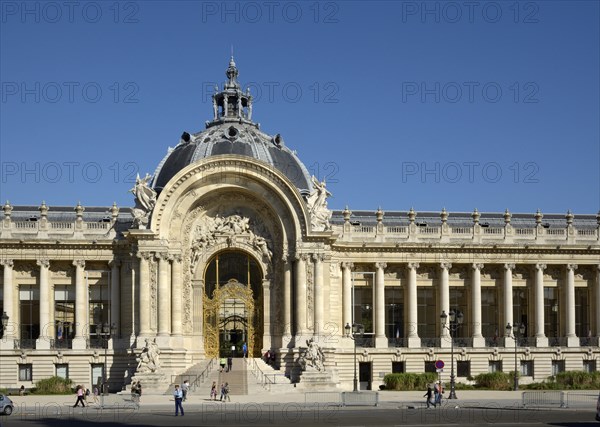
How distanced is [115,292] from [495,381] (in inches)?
1025

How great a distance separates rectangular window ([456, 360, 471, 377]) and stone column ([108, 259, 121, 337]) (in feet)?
77.8

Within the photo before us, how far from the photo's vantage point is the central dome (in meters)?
74.8

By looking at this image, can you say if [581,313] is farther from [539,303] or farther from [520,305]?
[520,305]

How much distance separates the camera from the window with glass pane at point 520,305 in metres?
80.5

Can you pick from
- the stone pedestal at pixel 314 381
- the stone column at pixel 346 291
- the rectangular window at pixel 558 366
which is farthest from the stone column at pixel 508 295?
the stone pedestal at pixel 314 381

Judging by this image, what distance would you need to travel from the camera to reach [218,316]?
243 ft

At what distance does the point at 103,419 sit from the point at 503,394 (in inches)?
1072

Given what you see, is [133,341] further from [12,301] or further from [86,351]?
[12,301]

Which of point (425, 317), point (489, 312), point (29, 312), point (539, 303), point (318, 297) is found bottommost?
point (425, 317)

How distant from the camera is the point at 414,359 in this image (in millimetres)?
76938

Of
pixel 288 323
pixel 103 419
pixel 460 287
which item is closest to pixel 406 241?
pixel 460 287

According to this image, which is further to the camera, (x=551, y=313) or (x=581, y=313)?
(x=581, y=313)

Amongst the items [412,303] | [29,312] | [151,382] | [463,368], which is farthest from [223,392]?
[463,368]

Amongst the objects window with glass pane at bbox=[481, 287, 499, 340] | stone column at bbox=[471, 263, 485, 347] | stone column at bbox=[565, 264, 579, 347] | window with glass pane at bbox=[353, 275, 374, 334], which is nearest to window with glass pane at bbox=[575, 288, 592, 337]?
stone column at bbox=[565, 264, 579, 347]
